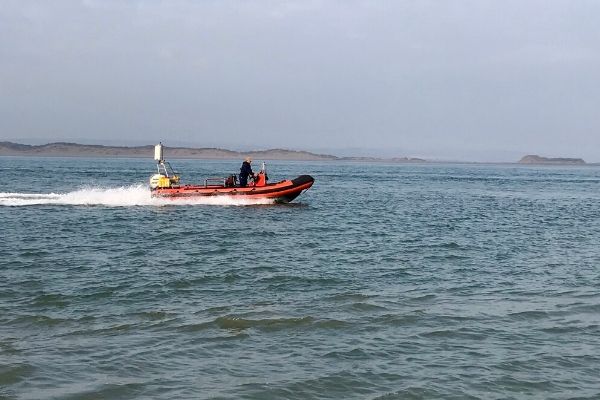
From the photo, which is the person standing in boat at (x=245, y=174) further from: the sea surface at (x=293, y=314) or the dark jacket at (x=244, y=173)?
the sea surface at (x=293, y=314)

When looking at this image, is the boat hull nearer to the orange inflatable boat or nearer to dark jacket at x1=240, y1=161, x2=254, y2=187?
the orange inflatable boat

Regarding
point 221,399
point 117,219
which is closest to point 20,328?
point 221,399

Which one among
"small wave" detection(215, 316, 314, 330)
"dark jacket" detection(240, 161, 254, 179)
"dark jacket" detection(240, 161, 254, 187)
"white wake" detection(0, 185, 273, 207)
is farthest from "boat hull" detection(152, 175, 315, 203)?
"small wave" detection(215, 316, 314, 330)

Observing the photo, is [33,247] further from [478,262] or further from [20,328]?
[478,262]

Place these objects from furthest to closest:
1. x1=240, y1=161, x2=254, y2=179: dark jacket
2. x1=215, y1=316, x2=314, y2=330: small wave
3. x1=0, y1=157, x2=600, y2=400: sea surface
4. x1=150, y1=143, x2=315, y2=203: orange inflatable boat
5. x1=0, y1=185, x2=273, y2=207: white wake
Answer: x1=0, y1=185, x2=273, y2=207: white wake
x1=150, y1=143, x2=315, y2=203: orange inflatable boat
x1=240, y1=161, x2=254, y2=179: dark jacket
x1=215, y1=316, x2=314, y2=330: small wave
x1=0, y1=157, x2=600, y2=400: sea surface

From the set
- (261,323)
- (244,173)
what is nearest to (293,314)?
(261,323)

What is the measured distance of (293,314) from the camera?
11.7 metres

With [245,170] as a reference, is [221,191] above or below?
below

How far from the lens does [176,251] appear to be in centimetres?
1903

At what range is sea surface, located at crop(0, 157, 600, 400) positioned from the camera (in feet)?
27.6

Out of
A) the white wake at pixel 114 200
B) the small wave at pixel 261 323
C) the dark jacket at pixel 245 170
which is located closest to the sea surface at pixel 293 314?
the small wave at pixel 261 323

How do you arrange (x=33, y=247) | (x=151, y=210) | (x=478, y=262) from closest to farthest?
(x=478, y=262)
(x=33, y=247)
(x=151, y=210)

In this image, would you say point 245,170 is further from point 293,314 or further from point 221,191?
point 293,314

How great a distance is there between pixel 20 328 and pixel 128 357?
2535 millimetres
